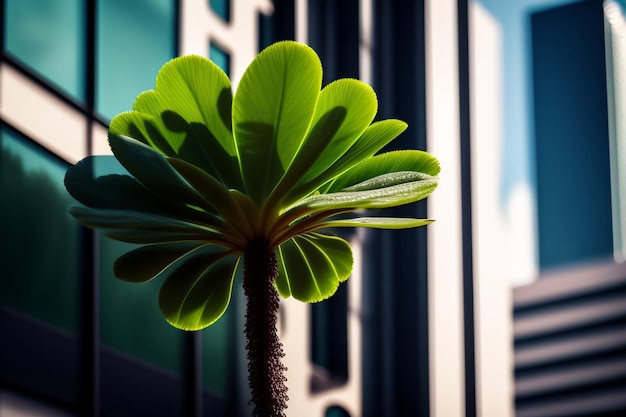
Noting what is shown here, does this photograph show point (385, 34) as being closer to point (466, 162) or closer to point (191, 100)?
point (466, 162)

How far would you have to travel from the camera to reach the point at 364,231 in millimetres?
3393

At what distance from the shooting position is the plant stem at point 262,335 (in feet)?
2.06

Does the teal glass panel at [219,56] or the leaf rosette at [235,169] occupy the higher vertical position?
the teal glass panel at [219,56]

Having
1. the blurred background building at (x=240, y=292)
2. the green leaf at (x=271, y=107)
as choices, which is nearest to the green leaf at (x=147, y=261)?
the green leaf at (x=271, y=107)

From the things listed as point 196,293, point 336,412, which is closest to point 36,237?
point 196,293

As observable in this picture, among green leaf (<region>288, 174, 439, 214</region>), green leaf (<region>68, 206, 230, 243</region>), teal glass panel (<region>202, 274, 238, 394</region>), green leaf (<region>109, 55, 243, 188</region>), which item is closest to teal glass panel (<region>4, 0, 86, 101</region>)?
teal glass panel (<region>202, 274, 238, 394</region>)

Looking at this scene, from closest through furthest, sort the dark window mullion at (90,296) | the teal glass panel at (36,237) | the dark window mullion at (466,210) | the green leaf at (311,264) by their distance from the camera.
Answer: the green leaf at (311,264) → the teal glass panel at (36,237) → the dark window mullion at (90,296) → the dark window mullion at (466,210)

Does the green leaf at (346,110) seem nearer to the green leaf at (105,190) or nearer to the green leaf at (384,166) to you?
the green leaf at (384,166)

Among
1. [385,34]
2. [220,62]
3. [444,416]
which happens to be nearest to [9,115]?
[220,62]

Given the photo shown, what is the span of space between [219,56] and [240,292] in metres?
0.92

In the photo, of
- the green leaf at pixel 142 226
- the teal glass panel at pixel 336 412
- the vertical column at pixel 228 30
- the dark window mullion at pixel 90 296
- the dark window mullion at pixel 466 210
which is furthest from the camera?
the dark window mullion at pixel 466 210

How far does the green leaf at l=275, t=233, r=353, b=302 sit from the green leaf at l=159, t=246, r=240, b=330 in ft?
0.27

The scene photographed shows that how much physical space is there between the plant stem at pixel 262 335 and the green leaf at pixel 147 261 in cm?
9

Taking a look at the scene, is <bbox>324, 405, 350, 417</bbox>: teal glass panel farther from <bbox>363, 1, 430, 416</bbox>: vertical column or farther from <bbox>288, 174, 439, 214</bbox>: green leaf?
<bbox>288, 174, 439, 214</bbox>: green leaf
